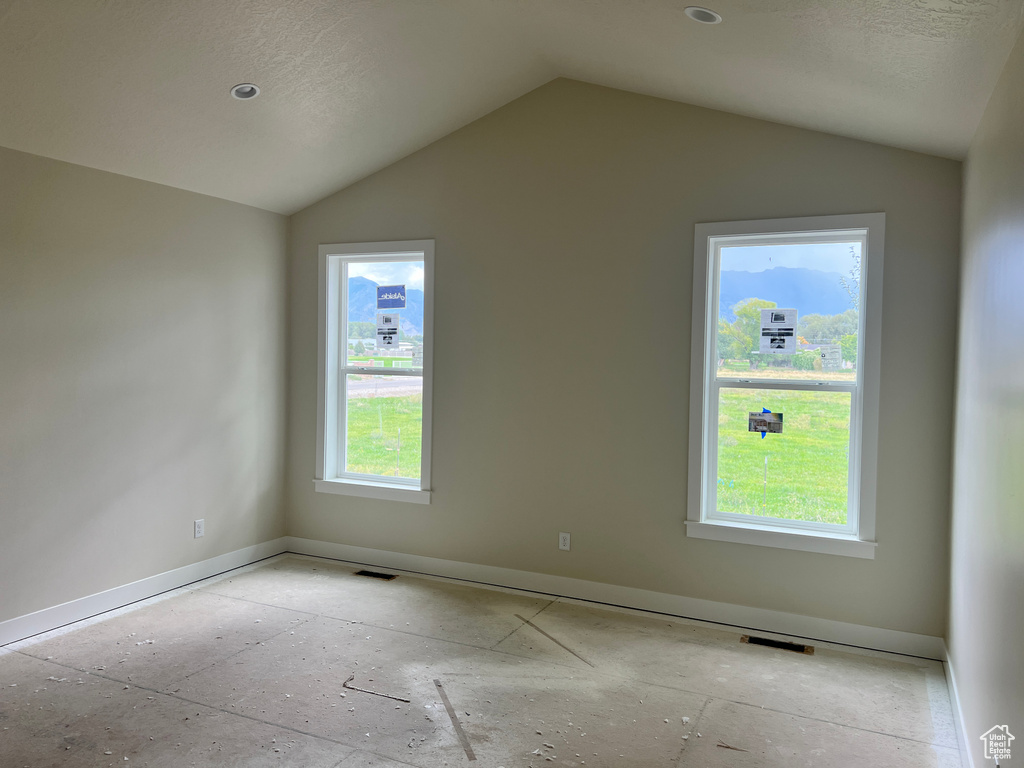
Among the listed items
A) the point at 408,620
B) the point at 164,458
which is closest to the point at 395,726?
the point at 408,620

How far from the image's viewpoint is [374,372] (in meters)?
5.13

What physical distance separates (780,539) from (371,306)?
3.20m

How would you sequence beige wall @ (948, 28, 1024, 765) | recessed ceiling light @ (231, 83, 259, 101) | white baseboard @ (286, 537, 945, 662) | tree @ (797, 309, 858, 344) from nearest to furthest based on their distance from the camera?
beige wall @ (948, 28, 1024, 765) → recessed ceiling light @ (231, 83, 259, 101) → white baseboard @ (286, 537, 945, 662) → tree @ (797, 309, 858, 344)

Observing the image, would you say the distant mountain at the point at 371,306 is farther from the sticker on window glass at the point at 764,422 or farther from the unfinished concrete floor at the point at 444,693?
the sticker on window glass at the point at 764,422

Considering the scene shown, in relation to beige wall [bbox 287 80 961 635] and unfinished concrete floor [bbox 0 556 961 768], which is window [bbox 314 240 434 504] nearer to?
beige wall [bbox 287 80 961 635]

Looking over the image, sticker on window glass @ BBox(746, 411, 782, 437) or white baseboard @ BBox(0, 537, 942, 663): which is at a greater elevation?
sticker on window glass @ BBox(746, 411, 782, 437)

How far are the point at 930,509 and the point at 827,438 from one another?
593 mm

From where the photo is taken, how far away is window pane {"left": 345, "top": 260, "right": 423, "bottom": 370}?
5.01m

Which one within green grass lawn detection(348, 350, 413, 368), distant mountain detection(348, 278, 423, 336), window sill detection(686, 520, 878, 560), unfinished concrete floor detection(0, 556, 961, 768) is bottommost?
unfinished concrete floor detection(0, 556, 961, 768)

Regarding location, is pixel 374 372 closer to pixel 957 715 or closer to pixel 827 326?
pixel 827 326

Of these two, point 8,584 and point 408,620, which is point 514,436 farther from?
point 8,584

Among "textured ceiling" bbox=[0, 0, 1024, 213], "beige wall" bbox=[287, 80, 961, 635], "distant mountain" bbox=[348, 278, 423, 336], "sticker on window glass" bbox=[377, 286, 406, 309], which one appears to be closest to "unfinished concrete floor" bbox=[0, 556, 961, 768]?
"beige wall" bbox=[287, 80, 961, 635]

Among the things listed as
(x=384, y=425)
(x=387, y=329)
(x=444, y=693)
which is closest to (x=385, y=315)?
(x=387, y=329)

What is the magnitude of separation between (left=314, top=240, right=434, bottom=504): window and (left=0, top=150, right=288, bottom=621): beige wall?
399mm
